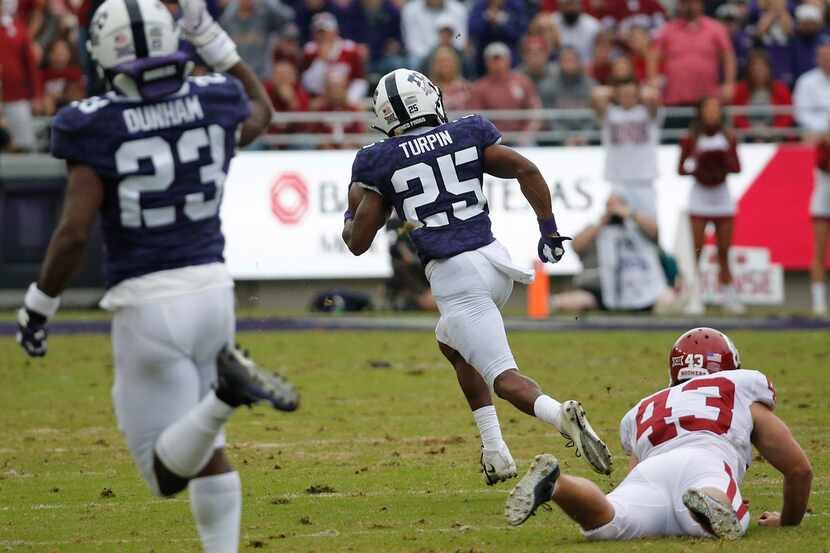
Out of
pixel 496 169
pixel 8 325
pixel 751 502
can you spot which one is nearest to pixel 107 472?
pixel 496 169

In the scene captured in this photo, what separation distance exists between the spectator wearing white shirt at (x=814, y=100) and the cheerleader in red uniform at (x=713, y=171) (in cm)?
200

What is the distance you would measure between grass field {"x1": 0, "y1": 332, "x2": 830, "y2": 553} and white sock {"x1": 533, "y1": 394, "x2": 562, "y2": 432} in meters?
0.40

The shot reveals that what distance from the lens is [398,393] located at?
10.1m

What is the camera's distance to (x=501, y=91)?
53.7 ft

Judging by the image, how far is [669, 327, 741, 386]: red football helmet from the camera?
19.4ft

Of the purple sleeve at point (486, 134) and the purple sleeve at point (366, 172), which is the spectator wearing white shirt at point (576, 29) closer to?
the purple sleeve at point (486, 134)

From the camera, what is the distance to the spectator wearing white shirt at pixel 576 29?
1775cm

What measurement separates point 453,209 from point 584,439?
1211 mm

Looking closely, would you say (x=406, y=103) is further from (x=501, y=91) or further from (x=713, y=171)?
(x=501, y=91)

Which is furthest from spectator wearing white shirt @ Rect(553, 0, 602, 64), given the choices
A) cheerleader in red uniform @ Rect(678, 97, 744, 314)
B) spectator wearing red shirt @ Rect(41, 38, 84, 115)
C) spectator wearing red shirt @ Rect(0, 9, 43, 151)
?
spectator wearing red shirt @ Rect(0, 9, 43, 151)

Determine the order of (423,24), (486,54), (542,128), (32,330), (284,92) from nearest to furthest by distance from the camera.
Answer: (32,330), (284,92), (486,54), (542,128), (423,24)

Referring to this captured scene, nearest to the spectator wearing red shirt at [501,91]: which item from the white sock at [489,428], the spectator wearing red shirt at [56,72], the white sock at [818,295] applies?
the white sock at [818,295]

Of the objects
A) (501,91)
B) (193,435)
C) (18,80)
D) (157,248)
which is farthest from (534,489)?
(501,91)

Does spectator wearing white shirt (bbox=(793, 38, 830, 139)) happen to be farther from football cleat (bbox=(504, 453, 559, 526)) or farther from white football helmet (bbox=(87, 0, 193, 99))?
white football helmet (bbox=(87, 0, 193, 99))
